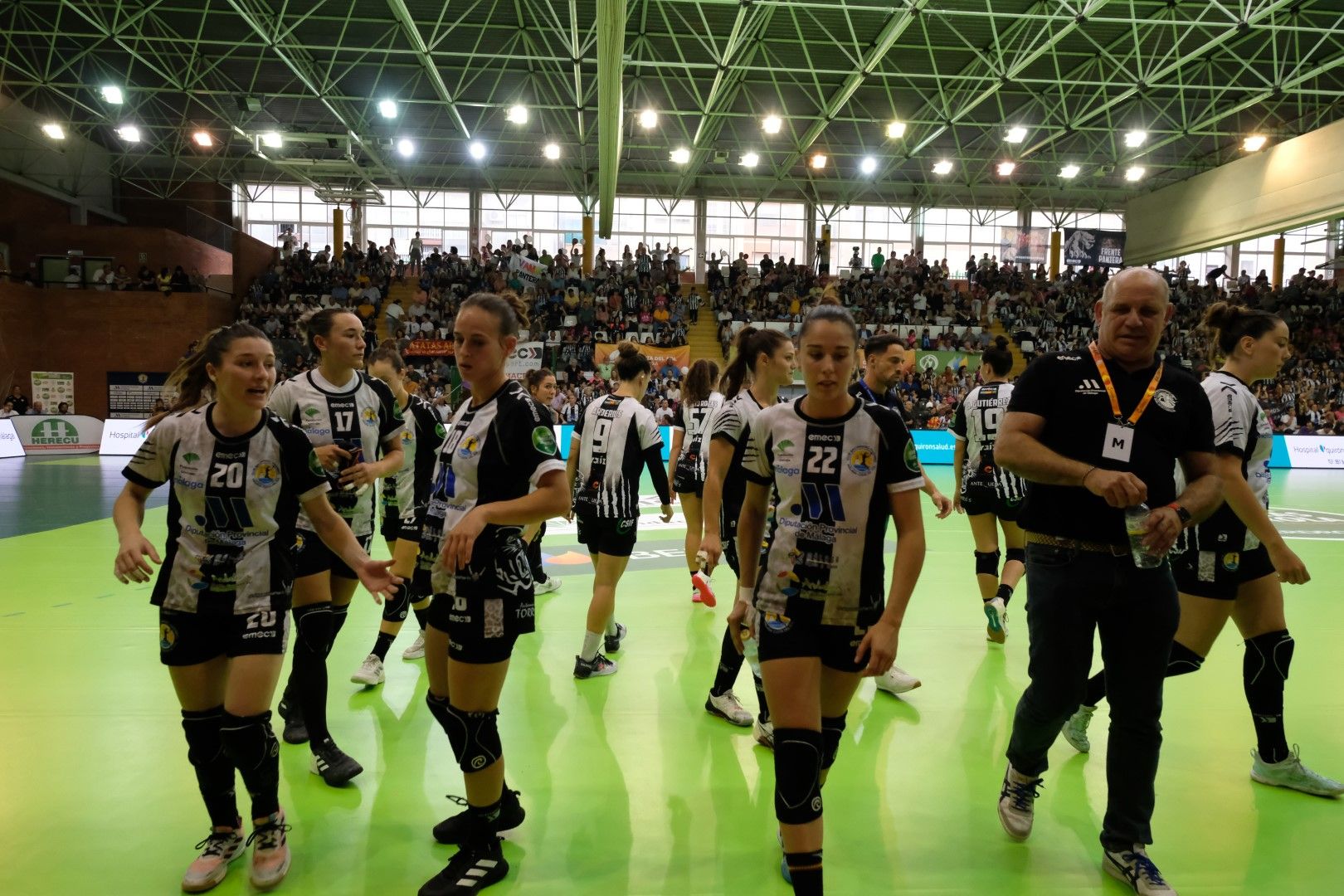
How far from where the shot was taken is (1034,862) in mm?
3045

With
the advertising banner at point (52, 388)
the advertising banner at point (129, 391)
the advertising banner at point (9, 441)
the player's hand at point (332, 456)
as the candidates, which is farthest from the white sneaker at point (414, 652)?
the advertising banner at point (52, 388)

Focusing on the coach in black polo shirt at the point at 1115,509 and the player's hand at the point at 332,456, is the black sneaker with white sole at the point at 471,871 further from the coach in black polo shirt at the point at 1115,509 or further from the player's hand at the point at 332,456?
the coach in black polo shirt at the point at 1115,509

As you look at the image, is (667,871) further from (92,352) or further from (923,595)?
(92,352)

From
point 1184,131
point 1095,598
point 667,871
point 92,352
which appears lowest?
point 667,871

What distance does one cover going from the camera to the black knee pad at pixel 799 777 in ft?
7.94

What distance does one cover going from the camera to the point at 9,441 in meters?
18.9

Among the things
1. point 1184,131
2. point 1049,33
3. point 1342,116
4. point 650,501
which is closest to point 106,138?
point 650,501

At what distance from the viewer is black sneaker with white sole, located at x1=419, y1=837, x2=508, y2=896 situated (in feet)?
8.96

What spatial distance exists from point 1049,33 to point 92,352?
27.9 metres

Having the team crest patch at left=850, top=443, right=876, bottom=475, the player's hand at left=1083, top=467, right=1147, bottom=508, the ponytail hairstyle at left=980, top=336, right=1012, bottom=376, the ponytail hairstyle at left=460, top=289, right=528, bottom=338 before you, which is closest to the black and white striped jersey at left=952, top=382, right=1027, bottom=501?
the ponytail hairstyle at left=980, top=336, right=1012, bottom=376

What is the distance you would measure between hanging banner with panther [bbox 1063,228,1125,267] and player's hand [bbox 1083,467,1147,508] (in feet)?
105

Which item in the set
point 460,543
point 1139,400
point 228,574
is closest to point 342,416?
point 228,574

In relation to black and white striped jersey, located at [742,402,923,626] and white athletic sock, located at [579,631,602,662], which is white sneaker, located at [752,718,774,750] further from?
black and white striped jersey, located at [742,402,923,626]

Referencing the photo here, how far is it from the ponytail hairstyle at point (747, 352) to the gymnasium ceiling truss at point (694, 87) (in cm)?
827
